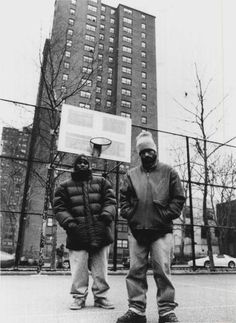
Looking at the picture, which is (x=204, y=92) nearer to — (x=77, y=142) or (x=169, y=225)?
(x=77, y=142)

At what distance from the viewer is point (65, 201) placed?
3.41 metres

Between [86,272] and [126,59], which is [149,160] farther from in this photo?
[126,59]

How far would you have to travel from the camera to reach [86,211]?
131 inches

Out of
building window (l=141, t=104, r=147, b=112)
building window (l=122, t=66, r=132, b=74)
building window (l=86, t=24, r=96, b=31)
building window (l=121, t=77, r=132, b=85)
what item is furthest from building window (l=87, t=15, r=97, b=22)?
building window (l=141, t=104, r=147, b=112)

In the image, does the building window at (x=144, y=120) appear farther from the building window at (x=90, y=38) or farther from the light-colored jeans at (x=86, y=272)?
the light-colored jeans at (x=86, y=272)

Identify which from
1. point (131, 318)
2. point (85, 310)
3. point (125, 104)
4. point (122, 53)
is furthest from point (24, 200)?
point (122, 53)

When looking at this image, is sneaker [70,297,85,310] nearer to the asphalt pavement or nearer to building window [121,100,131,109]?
the asphalt pavement

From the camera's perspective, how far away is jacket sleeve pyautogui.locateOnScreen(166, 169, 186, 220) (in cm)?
269

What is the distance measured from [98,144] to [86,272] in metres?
4.80

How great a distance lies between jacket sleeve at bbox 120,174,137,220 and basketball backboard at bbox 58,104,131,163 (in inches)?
184

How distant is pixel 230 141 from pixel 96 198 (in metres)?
9.32

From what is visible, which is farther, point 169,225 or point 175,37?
point 175,37

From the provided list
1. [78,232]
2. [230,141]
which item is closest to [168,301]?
[78,232]

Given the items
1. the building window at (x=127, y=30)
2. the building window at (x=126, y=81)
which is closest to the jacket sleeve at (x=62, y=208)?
the building window at (x=126, y=81)
